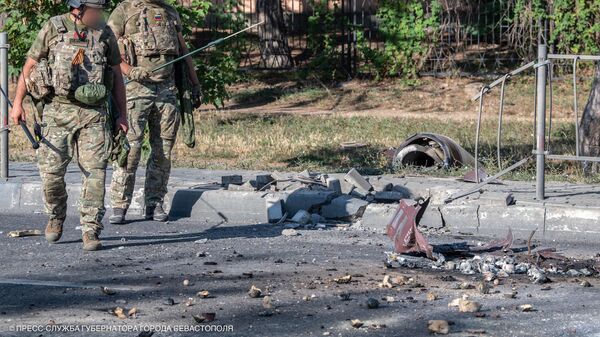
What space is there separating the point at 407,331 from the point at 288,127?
9715 millimetres

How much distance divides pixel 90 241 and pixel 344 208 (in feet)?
7.54

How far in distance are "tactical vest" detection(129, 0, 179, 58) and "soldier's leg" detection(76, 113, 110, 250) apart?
1.20 metres

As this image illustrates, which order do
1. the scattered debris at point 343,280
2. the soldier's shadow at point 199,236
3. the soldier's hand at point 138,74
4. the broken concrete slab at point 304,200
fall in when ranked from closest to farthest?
the scattered debris at point 343,280 → the soldier's shadow at point 199,236 → the soldier's hand at point 138,74 → the broken concrete slab at point 304,200

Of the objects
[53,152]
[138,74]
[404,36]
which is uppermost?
[138,74]

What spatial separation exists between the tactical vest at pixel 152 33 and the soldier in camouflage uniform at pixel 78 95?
965 mm

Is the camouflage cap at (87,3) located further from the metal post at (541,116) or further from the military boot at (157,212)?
the metal post at (541,116)

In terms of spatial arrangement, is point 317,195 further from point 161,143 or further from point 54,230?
point 54,230

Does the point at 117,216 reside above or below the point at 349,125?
above

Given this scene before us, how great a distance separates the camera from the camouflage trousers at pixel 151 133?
8.84 m

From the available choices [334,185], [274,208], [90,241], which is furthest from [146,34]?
[334,185]

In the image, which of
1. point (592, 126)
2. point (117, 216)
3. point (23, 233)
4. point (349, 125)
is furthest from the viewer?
point (349, 125)

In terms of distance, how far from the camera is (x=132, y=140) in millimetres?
8898


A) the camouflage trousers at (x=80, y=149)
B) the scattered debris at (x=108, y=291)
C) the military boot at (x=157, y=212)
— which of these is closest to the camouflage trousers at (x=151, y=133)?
the military boot at (x=157, y=212)

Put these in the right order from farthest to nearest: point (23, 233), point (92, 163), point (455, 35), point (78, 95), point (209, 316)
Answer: point (455, 35), point (23, 233), point (92, 163), point (78, 95), point (209, 316)
